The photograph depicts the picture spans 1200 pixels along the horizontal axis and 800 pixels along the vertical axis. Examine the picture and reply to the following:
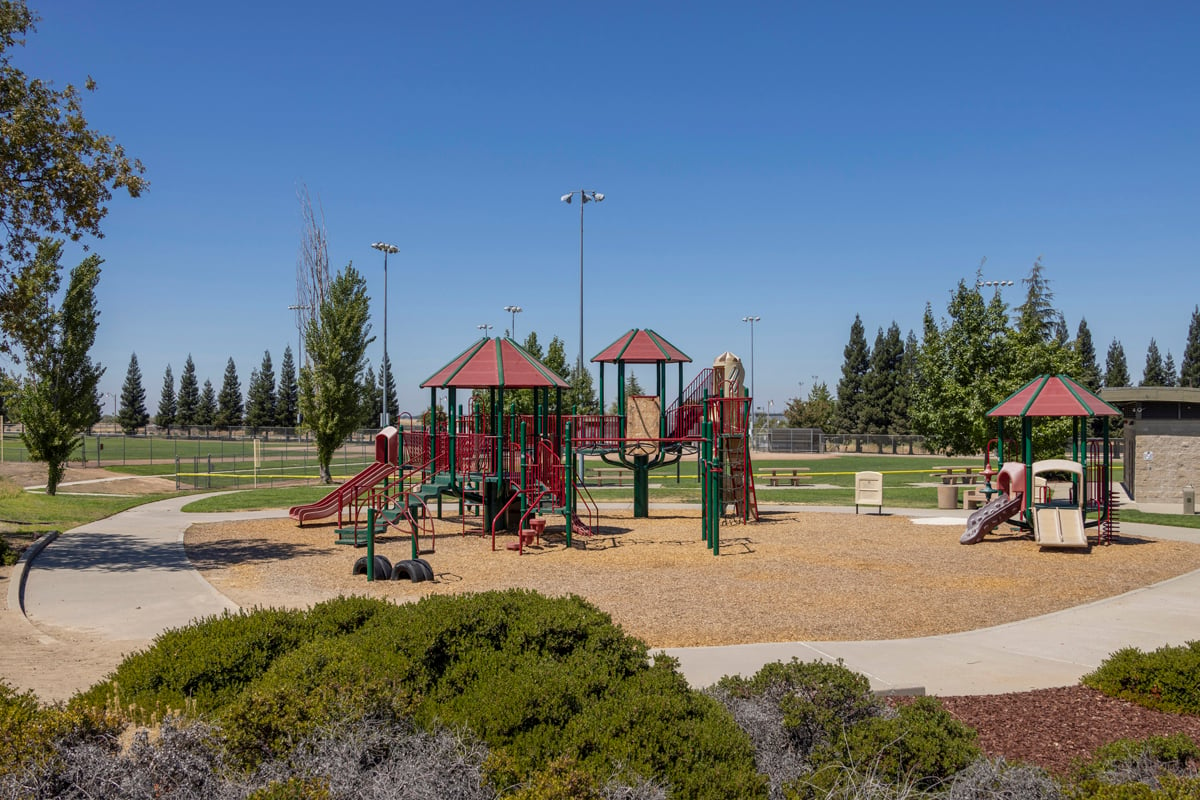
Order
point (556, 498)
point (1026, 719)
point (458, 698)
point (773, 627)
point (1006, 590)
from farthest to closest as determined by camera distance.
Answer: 1. point (556, 498)
2. point (1006, 590)
3. point (773, 627)
4. point (1026, 719)
5. point (458, 698)

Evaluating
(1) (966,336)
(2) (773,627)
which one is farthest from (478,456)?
(1) (966,336)

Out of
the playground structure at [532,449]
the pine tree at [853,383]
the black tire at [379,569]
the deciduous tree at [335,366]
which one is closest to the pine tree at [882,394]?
the pine tree at [853,383]

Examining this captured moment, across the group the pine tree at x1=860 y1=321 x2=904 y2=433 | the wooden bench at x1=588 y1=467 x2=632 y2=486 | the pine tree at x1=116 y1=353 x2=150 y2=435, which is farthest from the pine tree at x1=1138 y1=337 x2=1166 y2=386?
the pine tree at x1=116 y1=353 x2=150 y2=435

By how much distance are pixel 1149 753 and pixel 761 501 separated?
23.7m

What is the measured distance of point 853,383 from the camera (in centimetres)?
9025

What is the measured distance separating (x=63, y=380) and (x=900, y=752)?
32.0 meters

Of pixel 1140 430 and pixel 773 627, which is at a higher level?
pixel 1140 430

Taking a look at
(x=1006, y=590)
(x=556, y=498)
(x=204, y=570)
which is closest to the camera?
(x=1006, y=590)

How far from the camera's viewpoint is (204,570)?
14.8m

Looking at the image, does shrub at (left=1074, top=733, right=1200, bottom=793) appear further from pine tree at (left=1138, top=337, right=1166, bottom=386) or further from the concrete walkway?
pine tree at (left=1138, top=337, right=1166, bottom=386)

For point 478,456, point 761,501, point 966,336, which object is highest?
point 966,336

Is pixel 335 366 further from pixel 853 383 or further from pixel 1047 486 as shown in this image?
pixel 853 383

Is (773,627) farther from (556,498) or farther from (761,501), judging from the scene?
(761,501)

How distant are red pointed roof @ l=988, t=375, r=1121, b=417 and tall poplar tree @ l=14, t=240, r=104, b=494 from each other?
28896 millimetres
